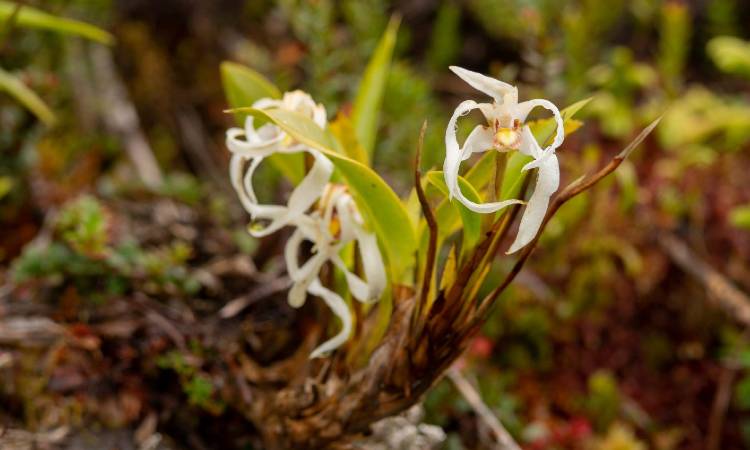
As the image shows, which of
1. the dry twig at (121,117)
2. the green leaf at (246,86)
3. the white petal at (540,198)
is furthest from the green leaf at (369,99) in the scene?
the dry twig at (121,117)

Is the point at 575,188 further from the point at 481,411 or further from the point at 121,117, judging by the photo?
the point at 121,117

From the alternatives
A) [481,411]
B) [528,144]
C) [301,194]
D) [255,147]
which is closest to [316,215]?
[301,194]

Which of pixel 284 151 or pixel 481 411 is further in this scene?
pixel 481 411

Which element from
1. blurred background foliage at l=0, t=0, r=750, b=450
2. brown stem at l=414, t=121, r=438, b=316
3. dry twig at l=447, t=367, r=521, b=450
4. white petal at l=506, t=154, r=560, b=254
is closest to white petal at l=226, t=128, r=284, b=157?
brown stem at l=414, t=121, r=438, b=316

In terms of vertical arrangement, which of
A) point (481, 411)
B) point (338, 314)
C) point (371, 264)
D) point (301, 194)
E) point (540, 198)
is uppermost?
point (540, 198)

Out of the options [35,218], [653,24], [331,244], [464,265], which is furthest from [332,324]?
[653,24]
